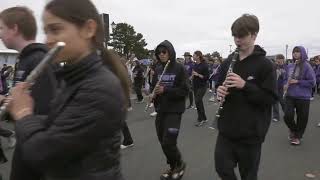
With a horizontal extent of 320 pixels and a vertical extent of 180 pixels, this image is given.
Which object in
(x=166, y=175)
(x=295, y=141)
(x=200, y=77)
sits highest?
(x=200, y=77)

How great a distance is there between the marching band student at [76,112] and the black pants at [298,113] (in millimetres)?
7007

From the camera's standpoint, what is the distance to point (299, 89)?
8.30m

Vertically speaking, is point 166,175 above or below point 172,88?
below

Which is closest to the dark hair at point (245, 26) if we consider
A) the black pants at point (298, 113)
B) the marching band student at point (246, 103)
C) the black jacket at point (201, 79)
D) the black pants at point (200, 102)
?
the marching band student at point (246, 103)

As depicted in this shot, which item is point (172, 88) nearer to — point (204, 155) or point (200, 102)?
point (204, 155)

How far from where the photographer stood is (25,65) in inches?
128

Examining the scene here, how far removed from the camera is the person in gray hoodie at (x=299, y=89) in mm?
8273

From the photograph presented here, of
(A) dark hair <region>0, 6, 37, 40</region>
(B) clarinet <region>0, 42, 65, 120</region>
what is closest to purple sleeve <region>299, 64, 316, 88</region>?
(A) dark hair <region>0, 6, 37, 40</region>

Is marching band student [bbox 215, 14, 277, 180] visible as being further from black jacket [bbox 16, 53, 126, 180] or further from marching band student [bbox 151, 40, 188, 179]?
black jacket [bbox 16, 53, 126, 180]

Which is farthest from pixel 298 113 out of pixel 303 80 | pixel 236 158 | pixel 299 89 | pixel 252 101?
pixel 252 101

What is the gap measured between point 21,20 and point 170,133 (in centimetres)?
293

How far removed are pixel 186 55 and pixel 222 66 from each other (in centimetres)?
1233

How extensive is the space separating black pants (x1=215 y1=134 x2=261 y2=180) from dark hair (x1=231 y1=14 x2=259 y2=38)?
986 mm

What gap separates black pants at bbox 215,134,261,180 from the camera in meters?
4.03
